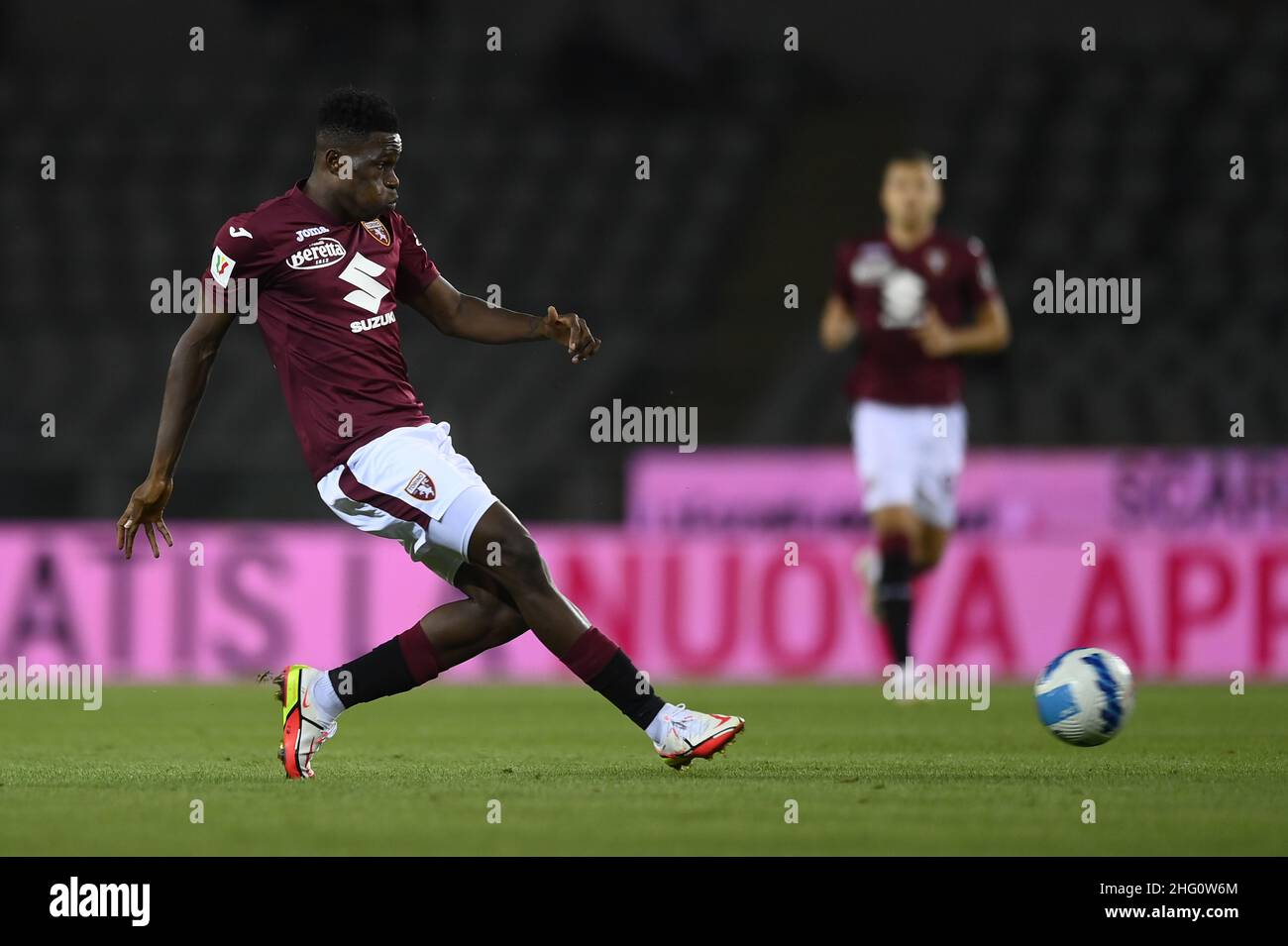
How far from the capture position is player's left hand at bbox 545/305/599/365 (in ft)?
19.3

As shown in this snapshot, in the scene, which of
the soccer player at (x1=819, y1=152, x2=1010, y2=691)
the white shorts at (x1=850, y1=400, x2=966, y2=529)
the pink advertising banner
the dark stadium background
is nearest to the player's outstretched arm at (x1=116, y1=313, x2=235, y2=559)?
the soccer player at (x1=819, y1=152, x2=1010, y2=691)

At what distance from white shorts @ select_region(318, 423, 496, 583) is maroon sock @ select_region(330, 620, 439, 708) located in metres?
0.31

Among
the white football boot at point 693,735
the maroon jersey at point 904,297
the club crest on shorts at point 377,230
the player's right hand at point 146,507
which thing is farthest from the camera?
the maroon jersey at point 904,297

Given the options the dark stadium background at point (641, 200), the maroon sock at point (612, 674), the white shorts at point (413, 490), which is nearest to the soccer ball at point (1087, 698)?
the maroon sock at point (612, 674)

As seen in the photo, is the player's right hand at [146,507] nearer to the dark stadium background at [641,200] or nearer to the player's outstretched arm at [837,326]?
the player's outstretched arm at [837,326]

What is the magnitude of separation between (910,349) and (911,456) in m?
0.55

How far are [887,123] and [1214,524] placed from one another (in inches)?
320

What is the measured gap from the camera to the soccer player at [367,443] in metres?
5.68

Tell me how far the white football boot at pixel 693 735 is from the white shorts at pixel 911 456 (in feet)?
12.4

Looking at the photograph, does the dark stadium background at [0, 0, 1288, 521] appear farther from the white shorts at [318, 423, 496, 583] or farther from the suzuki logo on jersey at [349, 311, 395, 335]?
the white shorts at [318, 423, 496, 583]

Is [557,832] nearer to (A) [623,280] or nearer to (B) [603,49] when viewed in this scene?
(A) [623,280]

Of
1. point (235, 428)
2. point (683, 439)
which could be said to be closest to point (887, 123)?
point (683, 439)

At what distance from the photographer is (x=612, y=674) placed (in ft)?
19.2

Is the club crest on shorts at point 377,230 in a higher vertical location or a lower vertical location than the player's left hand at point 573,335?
higher
